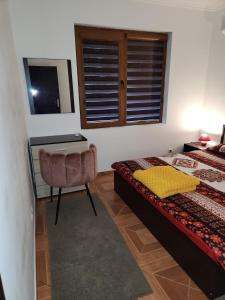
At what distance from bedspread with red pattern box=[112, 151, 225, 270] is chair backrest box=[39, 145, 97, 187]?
0.53 meters

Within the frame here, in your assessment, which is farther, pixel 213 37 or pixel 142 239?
pixel 213 37

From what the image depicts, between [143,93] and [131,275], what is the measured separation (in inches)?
108

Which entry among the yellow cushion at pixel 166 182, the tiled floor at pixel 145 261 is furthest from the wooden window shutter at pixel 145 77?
the tiled floor at pixel 145 261

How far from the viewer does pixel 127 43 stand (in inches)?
124

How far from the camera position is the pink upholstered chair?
2.12m

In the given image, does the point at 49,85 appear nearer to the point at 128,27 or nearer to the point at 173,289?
the point at 128,27

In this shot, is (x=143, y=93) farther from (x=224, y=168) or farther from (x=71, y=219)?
→ (x=71, y=219)

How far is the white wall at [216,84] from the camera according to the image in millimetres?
3297

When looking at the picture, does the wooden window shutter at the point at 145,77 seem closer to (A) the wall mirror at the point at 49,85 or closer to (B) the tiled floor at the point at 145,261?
(A) the wall mirror at the point at 49,85

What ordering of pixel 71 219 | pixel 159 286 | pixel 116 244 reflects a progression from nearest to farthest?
pixel 159 286
pixel 116 244
pixel 71 219

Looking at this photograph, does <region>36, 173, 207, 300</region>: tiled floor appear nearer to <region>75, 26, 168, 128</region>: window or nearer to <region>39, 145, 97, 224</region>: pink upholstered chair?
<region>39, 145, 97, 224</region>: pink upholstered chair

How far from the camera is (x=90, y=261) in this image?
1784 millimetres

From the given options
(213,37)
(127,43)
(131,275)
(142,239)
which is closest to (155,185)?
(142,239)

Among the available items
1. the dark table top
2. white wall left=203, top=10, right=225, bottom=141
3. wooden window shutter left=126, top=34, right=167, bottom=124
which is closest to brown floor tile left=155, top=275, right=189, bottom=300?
the dark table top
